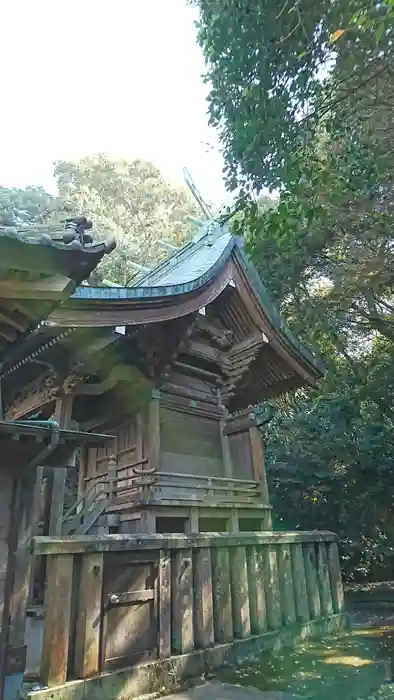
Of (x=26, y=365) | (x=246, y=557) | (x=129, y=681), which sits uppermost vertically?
(x=26, y=365)

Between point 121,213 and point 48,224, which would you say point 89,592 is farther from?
point 121,213

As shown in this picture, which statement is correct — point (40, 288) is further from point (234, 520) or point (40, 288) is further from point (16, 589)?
point (234, 520)

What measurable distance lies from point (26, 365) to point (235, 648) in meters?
5.04

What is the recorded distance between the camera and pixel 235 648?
4781mm

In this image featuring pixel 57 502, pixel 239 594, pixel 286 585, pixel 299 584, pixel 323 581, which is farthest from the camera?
pixel 57 502

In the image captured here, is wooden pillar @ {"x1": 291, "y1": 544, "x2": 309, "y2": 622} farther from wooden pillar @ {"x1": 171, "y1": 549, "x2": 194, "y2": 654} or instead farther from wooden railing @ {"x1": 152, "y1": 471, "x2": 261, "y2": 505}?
wooden railing @ {"x1": 152, "y1": 471, "x2": 261, "y2": 505}

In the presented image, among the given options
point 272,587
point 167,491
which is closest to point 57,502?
point 167,491

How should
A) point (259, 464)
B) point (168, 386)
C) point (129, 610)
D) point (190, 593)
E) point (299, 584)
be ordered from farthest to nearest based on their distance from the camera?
1. point (259, 464)
2. point (168, 386)
3. point (299, 584)
4. point (190, 593)
5. point (129, 610)

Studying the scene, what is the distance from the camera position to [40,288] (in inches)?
145

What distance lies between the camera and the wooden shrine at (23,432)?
11.4 ft

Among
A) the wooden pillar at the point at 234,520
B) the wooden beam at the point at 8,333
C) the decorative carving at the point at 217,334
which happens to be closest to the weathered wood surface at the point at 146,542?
the wooden beam at the point at 8,333

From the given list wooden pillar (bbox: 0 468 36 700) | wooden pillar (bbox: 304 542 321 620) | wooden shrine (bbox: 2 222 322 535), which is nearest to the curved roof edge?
wooden shrine (bbox: 2 222 322 535)

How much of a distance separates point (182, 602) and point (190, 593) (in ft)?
0.43

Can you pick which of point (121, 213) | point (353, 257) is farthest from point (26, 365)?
point (121, 213)
